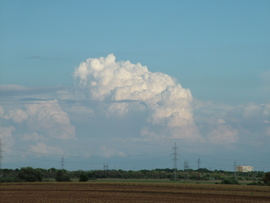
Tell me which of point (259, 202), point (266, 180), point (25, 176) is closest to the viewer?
point (259, 202)

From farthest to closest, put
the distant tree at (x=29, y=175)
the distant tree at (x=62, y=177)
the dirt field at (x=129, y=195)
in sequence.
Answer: the distant tree at (x=62, y=177) < the distant tree at (x=29, y=175) < the dirt field at (x=129, y=195)

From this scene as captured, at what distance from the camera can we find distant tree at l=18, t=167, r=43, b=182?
146 meters

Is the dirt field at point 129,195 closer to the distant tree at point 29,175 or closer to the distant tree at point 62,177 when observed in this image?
the distant tree at point 29,175

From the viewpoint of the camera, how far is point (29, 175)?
5778 inches

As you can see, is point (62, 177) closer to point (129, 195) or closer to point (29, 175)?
point (29, 175)

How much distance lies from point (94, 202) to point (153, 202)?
7.87 metres

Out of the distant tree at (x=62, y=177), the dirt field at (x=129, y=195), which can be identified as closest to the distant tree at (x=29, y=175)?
the distant tree at (x=62, y=177)

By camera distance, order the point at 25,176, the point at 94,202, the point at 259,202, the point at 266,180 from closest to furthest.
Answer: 1. the point at 94,202
2. the point at 259,202
3. the point at 266,180
4. the point at 25,176

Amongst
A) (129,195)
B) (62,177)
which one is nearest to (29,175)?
(62,177)

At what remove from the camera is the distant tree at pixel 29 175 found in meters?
146

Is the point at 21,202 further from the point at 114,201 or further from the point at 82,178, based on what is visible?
the point at 82,178

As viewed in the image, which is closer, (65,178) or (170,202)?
(170,202)

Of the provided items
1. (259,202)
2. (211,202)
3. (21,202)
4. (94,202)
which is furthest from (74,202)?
(259,202)

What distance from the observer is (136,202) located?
61.9 meters
